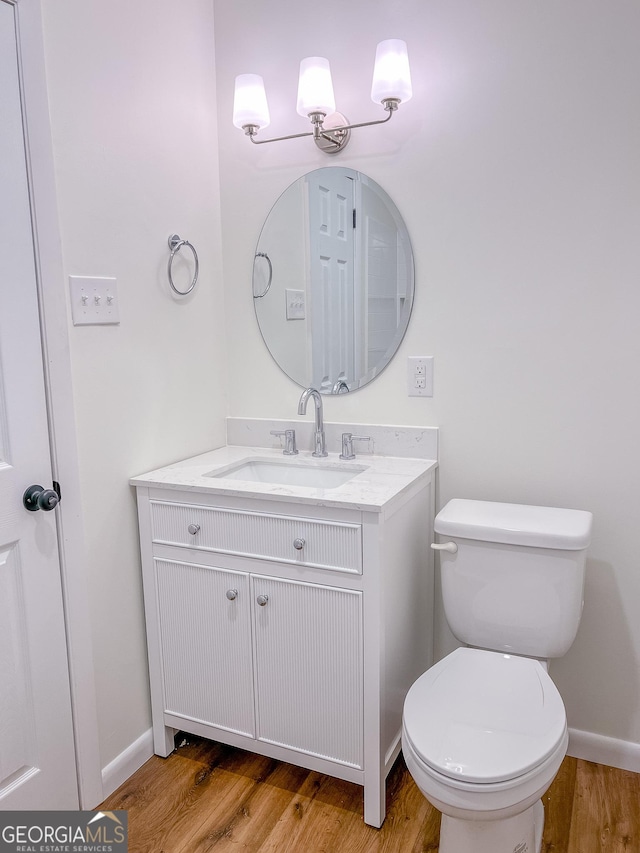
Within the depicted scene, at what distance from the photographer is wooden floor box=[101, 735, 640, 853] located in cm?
159

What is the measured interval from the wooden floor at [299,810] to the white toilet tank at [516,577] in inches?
17.8

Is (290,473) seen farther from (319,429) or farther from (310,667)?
(310,667)

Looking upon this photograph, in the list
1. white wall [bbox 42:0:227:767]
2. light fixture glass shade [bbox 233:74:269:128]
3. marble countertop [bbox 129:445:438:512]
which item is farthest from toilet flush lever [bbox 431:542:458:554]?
light fixture glass shade [bbox 233:74:269:128]

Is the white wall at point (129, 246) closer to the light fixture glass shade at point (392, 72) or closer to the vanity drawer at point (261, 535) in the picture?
the vanity drawer at point (261, 535)

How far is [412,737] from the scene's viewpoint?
4.38 ft

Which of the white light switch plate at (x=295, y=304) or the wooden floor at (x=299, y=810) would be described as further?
the white light switch plate at (x=295, y=304)

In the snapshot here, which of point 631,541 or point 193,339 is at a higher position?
point 193,339

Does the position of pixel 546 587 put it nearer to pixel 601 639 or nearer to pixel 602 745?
pixel 601 639

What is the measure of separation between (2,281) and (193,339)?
28.8 inches

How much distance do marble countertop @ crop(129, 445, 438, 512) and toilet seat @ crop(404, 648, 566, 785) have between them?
0.44m

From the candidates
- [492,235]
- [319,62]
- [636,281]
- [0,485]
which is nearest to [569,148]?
[492,235]

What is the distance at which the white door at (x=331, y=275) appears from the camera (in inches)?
79.1

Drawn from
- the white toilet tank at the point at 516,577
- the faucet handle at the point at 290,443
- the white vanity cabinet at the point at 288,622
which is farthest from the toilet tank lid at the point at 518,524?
the faucet handle at the point at 290,443

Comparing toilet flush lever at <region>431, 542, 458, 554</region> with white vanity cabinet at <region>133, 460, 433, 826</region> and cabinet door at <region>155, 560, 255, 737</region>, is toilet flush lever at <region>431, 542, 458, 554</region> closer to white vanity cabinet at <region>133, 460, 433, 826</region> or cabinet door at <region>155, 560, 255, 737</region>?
white vanity cabinet at <region>133, 460, 433, 826</region>
